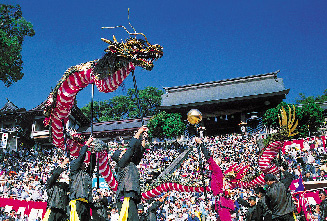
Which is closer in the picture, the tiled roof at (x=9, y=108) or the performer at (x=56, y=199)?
the performer at (x=56, y=199)

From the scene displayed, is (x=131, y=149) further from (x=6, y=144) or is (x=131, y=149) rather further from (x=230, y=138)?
(x=6, y=144)

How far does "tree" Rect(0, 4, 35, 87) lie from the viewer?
2428 centimetres

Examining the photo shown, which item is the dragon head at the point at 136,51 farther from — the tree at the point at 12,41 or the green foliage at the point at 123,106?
the green foliage at the point at 123,106

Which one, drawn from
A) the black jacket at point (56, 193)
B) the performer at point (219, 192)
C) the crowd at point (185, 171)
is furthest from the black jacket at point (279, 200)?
the black jacket at point (56, 193)

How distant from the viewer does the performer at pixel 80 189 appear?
6633 millimetres

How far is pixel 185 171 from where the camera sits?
877 inches

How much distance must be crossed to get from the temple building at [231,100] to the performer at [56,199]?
25.7 m

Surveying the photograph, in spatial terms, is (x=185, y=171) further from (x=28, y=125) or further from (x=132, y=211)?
(x=28, y=125)

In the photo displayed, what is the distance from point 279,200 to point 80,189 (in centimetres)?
393

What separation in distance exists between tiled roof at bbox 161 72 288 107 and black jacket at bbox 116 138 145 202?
1212 inches

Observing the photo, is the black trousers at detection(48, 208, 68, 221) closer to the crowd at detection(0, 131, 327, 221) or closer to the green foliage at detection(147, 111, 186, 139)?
the crowd at detection(0, 131, 327, 221)

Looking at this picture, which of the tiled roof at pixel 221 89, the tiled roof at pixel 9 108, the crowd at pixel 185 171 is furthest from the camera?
the tiled roof at pixel 9 108

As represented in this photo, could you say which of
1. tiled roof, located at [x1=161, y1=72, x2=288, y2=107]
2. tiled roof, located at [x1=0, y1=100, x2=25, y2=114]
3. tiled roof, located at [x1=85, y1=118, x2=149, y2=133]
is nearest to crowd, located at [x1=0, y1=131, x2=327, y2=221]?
tiled roof, located at [x1=85, y1=118, x2=149, y2=133]

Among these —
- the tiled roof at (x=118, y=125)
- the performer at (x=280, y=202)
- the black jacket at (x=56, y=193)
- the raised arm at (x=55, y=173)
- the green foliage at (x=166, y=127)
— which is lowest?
the performer at (x=280, y=202)
